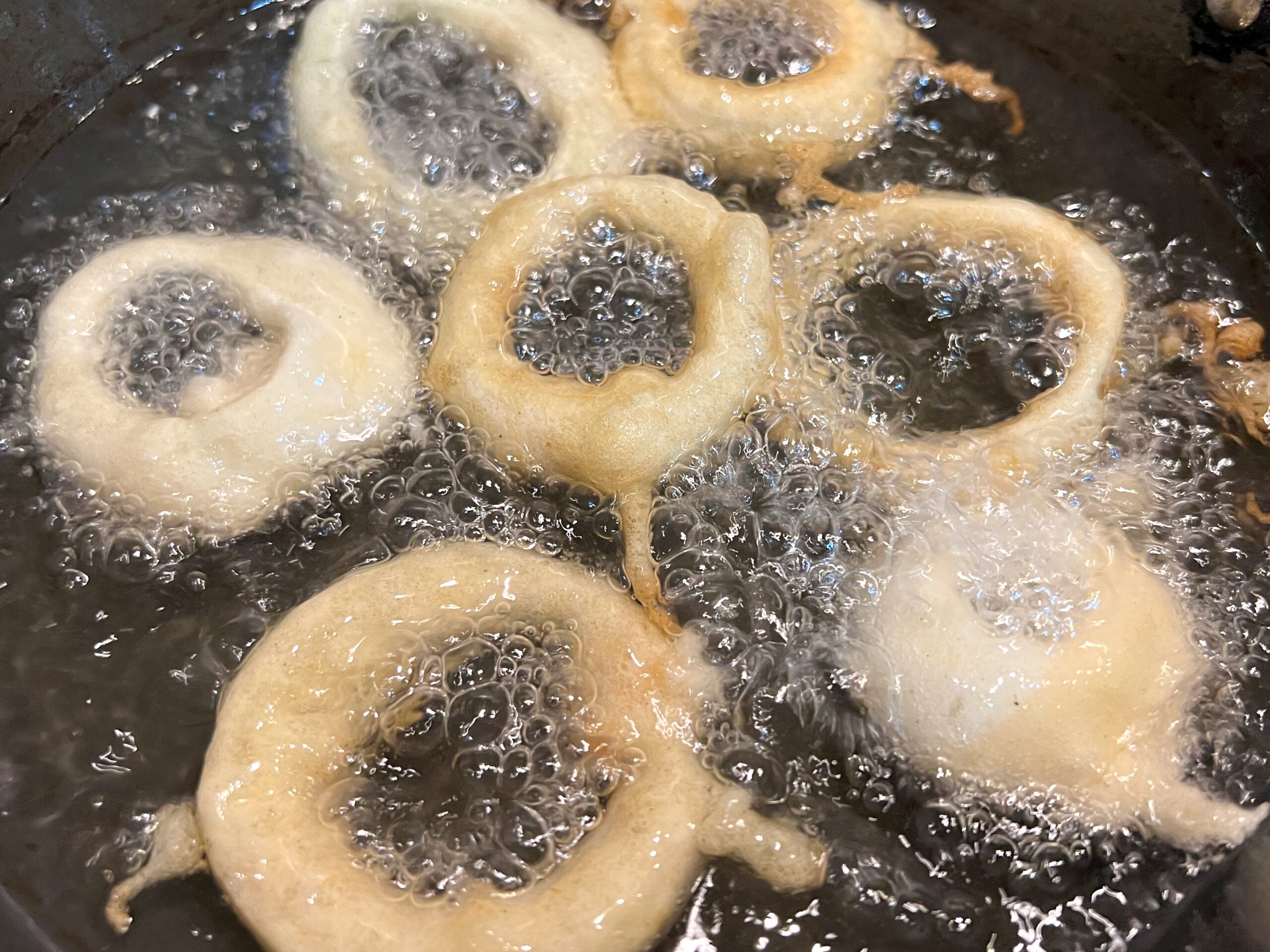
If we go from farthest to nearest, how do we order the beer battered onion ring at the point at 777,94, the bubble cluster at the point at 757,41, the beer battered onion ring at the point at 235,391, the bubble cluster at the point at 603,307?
the bubble cluster at the point at 757,41
the beer battered onion ring at the point at 777,94
the bubble cluster at the point at 603,307
the beer battered onion ring at the point at 235,391

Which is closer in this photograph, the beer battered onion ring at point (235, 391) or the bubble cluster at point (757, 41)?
the beer battered onion ring at point (235, 391)

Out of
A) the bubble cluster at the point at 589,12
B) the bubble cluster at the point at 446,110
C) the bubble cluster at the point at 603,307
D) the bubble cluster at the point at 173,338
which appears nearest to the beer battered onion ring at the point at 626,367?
the bubble cluster at the point at 603,307

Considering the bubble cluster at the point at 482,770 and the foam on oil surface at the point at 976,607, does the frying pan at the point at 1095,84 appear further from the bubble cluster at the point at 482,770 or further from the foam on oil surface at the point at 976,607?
the bubble cluster at the point at 482,770

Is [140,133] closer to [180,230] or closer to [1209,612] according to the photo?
[180,230]

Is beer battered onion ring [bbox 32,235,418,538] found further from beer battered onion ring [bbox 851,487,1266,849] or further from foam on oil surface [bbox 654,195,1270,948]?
beer battered onion ring [bbox 851,487,1266,849]

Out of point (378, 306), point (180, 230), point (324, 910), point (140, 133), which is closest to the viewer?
point (324, 910)

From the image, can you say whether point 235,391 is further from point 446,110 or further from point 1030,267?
point 1030,267

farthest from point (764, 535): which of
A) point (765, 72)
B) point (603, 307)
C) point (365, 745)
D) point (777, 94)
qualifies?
point (765, 72)

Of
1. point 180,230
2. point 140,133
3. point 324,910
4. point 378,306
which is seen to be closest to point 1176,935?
point 324,910

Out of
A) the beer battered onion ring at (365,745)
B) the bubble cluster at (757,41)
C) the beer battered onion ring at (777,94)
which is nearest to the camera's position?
the beer battered onion ring at (365,745)
